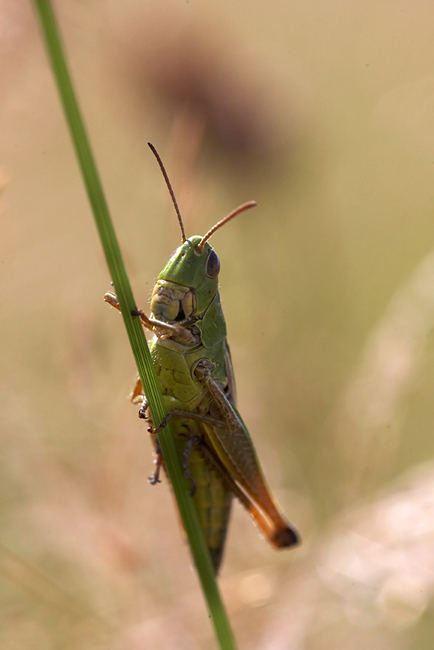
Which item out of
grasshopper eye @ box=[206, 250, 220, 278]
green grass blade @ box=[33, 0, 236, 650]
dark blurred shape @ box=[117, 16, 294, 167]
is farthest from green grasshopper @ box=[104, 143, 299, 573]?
dark blurred shape @ box=[117, 16, 294, 167]

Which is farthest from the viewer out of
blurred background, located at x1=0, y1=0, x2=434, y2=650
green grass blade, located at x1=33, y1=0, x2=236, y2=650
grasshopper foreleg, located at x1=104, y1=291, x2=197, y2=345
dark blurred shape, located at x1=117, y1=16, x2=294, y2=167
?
dark blurred shape, located at x1=117, y1=16, x2=294, y2=167

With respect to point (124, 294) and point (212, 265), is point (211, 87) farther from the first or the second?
point (124, 294)

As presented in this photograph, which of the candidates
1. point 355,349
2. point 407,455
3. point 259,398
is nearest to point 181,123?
point 259,398

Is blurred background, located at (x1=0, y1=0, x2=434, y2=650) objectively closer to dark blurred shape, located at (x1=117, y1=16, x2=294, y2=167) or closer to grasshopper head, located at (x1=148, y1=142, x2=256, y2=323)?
dark blurred shape, located at (x1=117, y1=16, x2=294, y2=167)

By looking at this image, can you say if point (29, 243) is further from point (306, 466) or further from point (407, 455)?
point (407, 455)

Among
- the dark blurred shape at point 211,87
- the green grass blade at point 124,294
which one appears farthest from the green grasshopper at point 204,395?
the dark blurred shape at point 211,87

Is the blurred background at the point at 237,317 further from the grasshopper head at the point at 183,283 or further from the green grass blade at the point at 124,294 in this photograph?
the green grass blade at the point at 124,294
